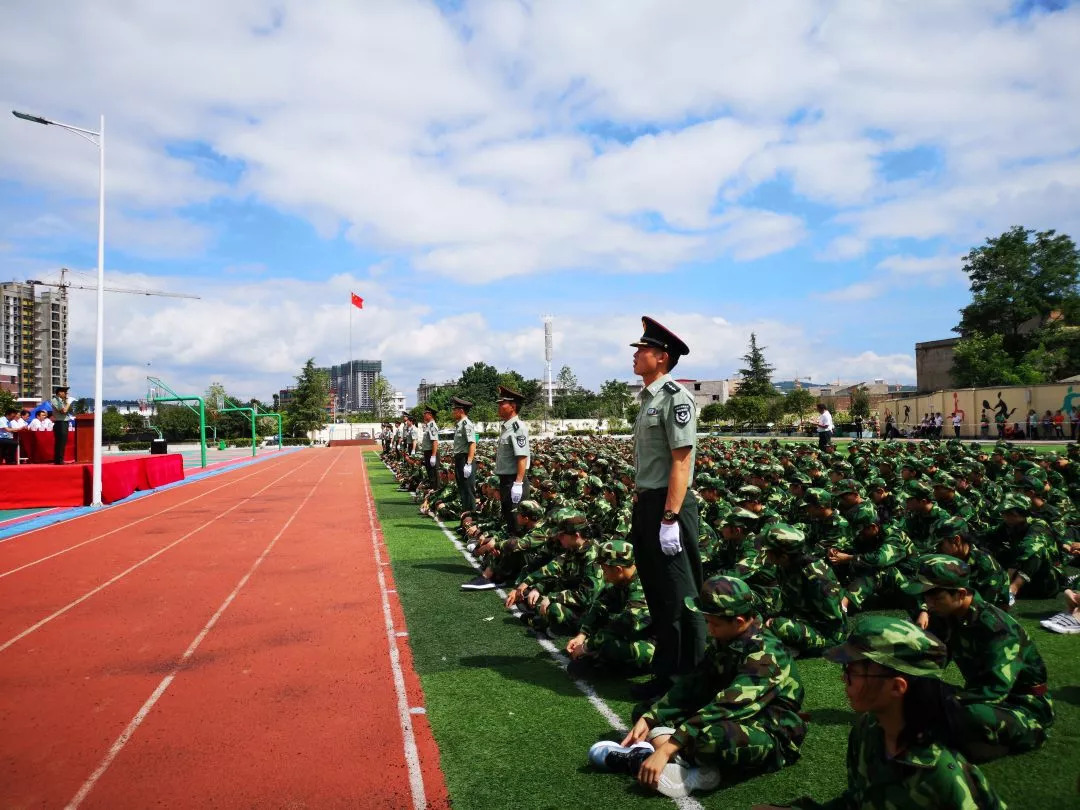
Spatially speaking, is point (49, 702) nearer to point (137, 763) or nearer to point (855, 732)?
point (137, 763)

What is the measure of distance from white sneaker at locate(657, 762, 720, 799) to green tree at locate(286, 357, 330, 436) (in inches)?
2694

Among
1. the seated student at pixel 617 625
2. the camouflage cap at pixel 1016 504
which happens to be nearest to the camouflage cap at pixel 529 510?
the seated student at pixel 617 625

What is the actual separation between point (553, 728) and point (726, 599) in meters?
1.33

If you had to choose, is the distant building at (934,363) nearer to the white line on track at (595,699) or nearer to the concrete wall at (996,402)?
the concrete wall at (996,402)

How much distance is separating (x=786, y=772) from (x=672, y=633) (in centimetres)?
84

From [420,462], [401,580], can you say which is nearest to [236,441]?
[420,462]

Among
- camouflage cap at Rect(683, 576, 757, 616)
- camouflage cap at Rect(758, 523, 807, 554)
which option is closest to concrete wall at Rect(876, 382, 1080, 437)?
camouflage cap at Rect(758, 523, 807, 554)

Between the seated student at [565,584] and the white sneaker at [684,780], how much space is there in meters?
2.21

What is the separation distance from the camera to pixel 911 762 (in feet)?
6.85

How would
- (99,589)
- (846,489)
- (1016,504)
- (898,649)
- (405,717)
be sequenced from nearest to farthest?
(898,649), (405,717), (1016,504), (846,489), (99,589)

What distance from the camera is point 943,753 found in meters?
2.06

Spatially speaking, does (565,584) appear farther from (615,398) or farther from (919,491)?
→ (615,398)

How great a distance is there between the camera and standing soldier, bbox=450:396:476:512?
391 inches

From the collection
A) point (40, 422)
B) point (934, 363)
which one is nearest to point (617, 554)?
point (40, 422)
